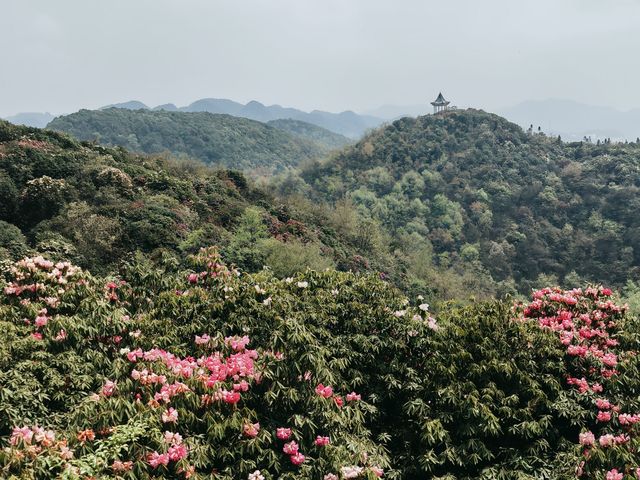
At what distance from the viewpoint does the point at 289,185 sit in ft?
261

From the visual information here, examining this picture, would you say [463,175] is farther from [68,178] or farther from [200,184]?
[68,178]

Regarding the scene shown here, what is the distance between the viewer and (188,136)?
432 ft

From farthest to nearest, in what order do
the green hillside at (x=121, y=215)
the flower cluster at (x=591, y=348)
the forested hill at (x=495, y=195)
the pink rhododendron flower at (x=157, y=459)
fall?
1. the forested hill at (x=495, y=195)
2. the green hillside at (x=121, y=215)
3. the flower cluster at (x=591, y=348)
4. the pink rhododendron flower at (x=157, y=459)

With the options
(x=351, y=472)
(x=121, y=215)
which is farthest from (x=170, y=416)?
(x=121, y=215)

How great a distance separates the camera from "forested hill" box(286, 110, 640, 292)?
2164 inches

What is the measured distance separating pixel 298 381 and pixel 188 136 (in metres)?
134

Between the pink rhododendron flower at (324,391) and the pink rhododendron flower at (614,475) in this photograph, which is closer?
the pink rhododendron flower at (614,475)

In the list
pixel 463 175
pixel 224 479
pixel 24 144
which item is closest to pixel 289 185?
pixel 463 175

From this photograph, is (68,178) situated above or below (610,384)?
above

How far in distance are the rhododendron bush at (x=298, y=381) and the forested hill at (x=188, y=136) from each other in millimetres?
107003

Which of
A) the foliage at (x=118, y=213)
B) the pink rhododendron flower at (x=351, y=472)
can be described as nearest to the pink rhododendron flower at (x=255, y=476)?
the pink rhododendron flower at (x=351, y=472)

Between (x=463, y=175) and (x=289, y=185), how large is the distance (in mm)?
27668

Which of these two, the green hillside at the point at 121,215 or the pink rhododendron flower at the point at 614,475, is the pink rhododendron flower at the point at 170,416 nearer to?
the pink rhododendron flower at the point at 614,475

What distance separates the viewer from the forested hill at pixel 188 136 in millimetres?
121750
